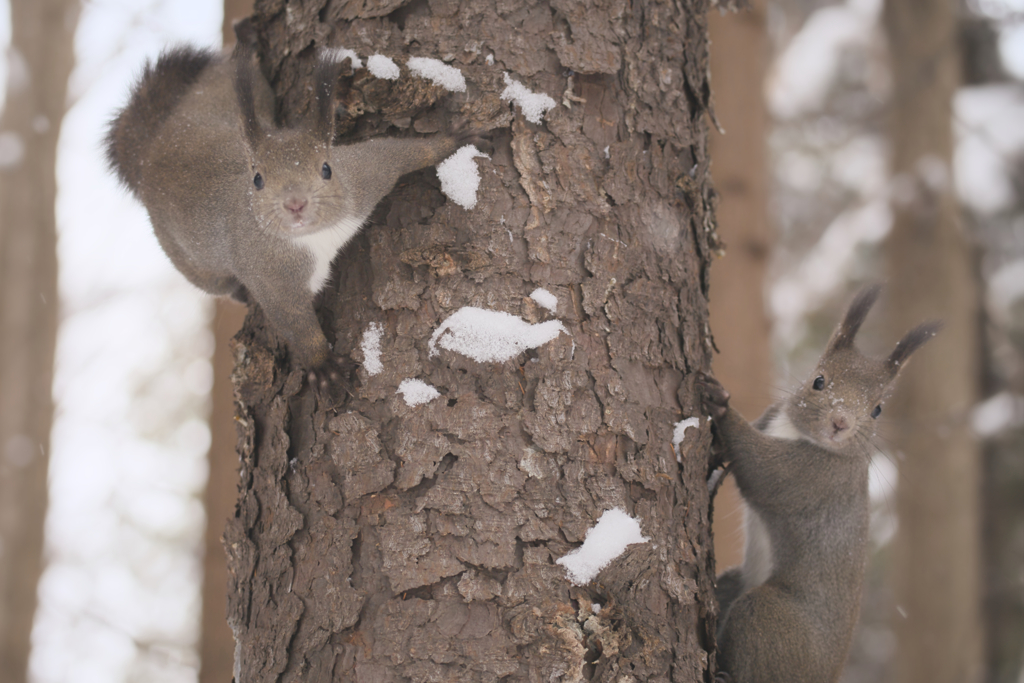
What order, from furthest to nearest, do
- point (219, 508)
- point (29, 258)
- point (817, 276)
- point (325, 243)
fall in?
point (817, 276) < point (29, 258) < point (219, 508) < point (325, 243)

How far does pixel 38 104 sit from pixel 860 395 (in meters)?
4.41

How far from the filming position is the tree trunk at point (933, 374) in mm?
5613

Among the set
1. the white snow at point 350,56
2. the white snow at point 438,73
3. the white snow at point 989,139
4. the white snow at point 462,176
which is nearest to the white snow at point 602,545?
the white snow at point 462,176

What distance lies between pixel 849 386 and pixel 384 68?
5.13 feet

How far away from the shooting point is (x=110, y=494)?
5570mm

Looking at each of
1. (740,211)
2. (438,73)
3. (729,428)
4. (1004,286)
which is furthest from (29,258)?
(1004,286)

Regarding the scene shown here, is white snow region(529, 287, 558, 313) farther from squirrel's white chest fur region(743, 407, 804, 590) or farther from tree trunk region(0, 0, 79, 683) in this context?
tree trunk region(0, 0, 79, 683)

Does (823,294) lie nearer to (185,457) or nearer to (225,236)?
(185,457)

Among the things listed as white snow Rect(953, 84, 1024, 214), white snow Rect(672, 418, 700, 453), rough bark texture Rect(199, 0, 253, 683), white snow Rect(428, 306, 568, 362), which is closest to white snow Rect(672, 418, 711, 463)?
white snow Rect(672, 418, 700, 453)

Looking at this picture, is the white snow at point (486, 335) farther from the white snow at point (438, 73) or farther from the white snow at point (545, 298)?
the white snow at point (438, 73)

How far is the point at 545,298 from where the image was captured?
163 centimetres

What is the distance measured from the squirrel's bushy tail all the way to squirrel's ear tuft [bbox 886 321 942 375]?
2.12m

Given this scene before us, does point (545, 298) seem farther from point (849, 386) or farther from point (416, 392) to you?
point (849, 386)

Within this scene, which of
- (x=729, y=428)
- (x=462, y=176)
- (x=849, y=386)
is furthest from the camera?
(x=849, y=386)
